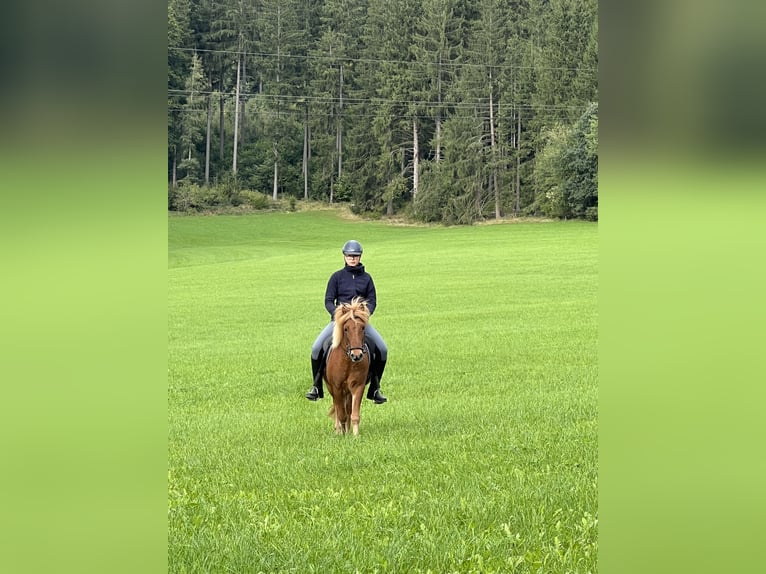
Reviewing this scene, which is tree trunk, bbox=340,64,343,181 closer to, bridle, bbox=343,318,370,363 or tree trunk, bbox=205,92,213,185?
tree trunk, bbox=205,92,213,185

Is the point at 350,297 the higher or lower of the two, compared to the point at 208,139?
lower

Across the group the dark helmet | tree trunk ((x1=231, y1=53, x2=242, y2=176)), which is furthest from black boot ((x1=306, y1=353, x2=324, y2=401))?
tree trunk ((x1=231, y1=53, x2=242, y2=176))

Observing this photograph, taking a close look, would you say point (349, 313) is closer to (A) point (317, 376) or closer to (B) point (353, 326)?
(B) point (353, 326)

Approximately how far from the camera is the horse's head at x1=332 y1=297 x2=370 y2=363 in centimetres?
908

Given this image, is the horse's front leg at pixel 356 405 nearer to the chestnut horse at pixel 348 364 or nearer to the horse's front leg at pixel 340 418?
the chestnut horse at pixel 348 364

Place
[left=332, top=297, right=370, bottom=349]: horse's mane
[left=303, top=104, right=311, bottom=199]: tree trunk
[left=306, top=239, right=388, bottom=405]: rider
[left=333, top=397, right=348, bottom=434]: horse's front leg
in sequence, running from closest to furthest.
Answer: [left=332, top=297, right=370, bottom=349]: horse's mane < [left=306, top=239, right=388, bottom=405]: rider < [left=333, top=397, right=348, bottom=434]: horse's front leg < [left=303, top=104, right=311, bottom=199]: tree trunk

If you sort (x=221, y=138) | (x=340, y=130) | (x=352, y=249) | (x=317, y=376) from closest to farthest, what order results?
(x=352, y=249), (x=317, y=376), (x=221, y=138), (x=340, y=130)

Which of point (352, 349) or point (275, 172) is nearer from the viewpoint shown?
point (352, 349)

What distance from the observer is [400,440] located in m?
9.51

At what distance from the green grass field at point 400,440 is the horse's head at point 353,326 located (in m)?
0.95

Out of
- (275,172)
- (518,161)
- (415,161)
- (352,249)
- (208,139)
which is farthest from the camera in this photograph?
(518,161)

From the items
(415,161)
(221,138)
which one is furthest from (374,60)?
(221,138)

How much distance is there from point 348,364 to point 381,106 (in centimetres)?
4039
